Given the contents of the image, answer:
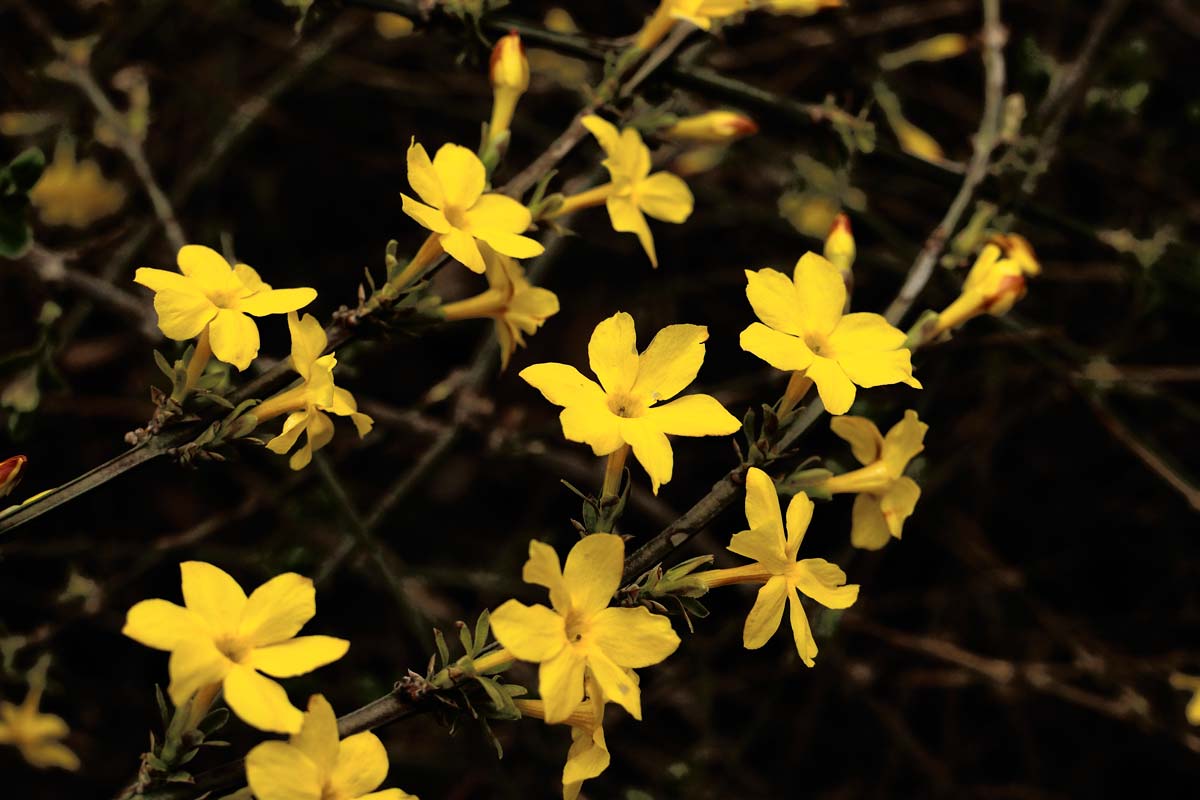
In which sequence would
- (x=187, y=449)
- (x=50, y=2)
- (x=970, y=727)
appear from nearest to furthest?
(x=187, y=449) < (x=970, y=727) < (x=50, y=2)

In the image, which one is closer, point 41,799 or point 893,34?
point 41,799

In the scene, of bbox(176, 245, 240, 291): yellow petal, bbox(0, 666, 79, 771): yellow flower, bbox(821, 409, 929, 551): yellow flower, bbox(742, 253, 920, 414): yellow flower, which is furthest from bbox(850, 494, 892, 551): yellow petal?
bbox(0, 666, 79, 771): yellow flower

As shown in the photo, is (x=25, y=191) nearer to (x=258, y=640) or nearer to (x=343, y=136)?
(x=258, y=640)

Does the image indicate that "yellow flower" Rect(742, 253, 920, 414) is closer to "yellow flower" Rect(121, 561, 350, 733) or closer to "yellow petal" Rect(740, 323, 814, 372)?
"yellow petal" Rect(740, 323, 814, 372)

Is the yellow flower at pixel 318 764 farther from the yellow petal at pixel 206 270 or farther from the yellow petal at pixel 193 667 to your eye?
the yellow petal at pixel 206 270

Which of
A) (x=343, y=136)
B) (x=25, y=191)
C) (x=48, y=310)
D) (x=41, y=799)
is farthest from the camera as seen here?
(x=343, y=136)

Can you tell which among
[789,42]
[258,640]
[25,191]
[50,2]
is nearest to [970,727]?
[789,42]

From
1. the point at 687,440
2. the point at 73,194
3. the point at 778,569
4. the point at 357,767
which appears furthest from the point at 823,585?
the point at 73,194

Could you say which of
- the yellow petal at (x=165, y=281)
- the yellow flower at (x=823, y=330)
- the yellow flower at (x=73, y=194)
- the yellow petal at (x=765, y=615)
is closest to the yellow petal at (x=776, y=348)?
the yellow flower at (x=823, y=330)
